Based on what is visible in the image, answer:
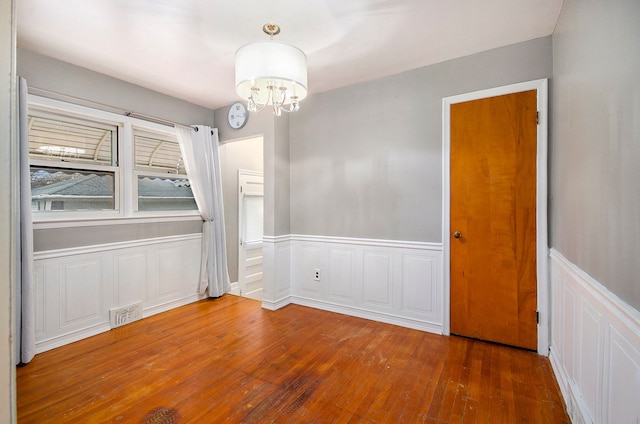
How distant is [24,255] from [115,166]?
3.86ft

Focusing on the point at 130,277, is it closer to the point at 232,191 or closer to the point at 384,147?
the point at 232,191

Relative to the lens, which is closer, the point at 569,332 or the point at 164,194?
the point at 569,332

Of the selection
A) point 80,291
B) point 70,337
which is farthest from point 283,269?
point 70,337

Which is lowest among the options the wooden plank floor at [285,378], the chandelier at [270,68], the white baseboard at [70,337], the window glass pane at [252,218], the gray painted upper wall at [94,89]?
the wooden plank floor at [285,378]

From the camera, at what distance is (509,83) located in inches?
96.4

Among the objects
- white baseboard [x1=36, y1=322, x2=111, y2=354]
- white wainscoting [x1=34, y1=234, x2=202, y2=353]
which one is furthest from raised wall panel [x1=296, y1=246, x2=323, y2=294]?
white baseboard [x1=36, y1=322, x2=111, y2=354]

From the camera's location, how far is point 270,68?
1879mm

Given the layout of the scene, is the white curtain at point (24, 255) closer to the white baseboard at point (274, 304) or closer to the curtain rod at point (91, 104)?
the curtain rod at point (91, 104)

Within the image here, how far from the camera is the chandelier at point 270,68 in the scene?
1.88 meters

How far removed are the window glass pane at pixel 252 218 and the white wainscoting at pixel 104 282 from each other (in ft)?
2.93

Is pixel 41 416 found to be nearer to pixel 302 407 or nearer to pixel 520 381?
pixel 302 407

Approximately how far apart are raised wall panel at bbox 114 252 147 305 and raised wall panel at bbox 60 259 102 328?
0.56 feet

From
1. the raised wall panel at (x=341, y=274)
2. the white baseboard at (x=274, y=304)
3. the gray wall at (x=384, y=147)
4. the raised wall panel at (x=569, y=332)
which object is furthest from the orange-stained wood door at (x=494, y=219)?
the white baseboard at (x=274, y=304)

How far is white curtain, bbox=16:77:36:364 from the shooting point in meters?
2.23
